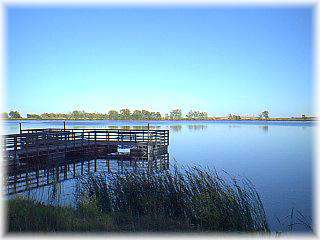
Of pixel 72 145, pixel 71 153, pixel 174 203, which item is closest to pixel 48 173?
pixel 72 145

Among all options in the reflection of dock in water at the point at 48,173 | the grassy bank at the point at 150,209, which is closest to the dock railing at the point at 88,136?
the reflection of dock in water at the point at 48,173

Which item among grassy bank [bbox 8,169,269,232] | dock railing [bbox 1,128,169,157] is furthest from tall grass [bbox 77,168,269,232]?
dock railing [bbox 1,128,169,157]

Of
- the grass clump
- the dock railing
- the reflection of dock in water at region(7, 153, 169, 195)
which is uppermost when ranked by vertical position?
the dock railing

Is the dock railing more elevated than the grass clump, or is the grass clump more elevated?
the dock railing

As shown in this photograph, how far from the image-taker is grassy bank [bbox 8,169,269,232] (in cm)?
686

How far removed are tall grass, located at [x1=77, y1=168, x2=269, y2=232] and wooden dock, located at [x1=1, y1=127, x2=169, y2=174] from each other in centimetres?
1075

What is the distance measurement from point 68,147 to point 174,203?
690 inches

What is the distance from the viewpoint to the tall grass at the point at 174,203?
23.0 ft

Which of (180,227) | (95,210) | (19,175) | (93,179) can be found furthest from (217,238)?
(19,175)

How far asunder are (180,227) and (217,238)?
0.78 metres

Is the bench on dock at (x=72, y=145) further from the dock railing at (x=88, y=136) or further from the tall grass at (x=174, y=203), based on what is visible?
the tall grass at (x=174, y=203)

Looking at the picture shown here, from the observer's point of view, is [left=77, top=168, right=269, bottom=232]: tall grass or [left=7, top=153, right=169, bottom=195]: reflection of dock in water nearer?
[left=77, top=168, right=269, bottom=232]: tall grass

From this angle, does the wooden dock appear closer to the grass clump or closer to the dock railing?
the dock railing

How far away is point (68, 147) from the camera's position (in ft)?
80.2
